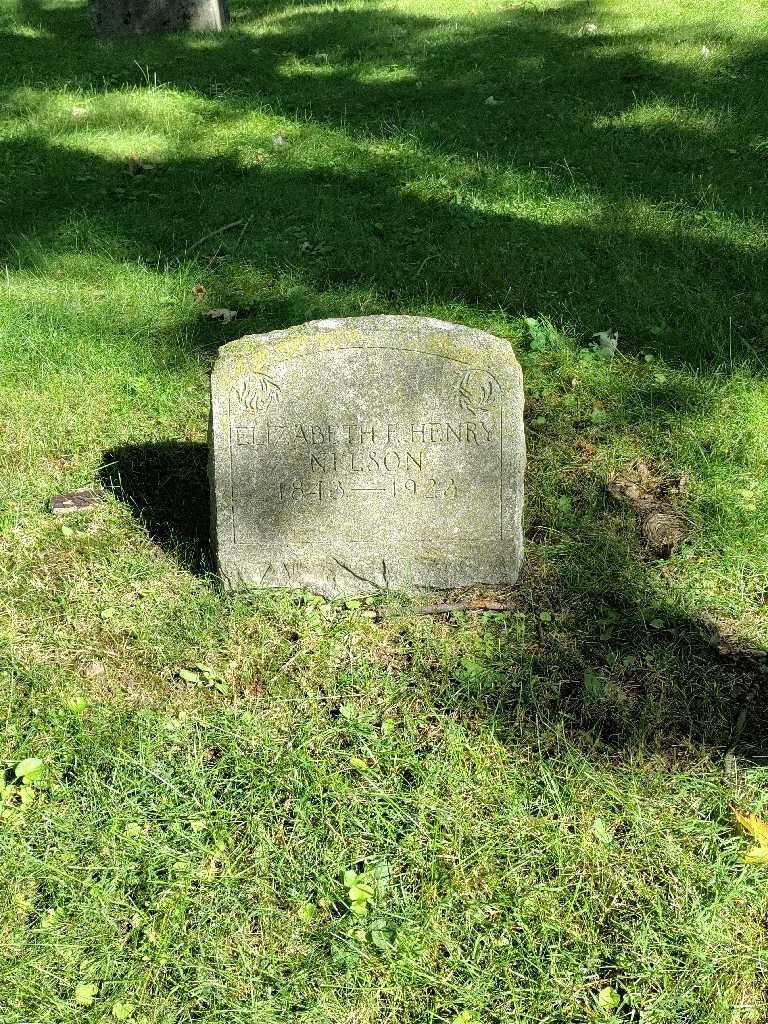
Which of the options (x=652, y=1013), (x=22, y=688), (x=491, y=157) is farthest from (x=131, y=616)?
(x=491, y=157)

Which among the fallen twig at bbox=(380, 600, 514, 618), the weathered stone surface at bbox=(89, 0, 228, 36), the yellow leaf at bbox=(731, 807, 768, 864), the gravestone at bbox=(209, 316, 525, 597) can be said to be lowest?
the yellow leaf at bbox=(731, 807, 768, 864)

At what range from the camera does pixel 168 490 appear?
3842 mm

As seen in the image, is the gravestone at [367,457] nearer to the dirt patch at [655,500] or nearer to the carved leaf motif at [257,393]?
the carved leaf motif at [257,393]

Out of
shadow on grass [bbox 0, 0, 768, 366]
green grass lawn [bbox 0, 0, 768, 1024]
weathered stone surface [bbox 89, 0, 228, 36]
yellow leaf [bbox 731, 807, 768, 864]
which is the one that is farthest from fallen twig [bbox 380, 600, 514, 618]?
weathered stone surface [bbox 89, 0, 228, 36]

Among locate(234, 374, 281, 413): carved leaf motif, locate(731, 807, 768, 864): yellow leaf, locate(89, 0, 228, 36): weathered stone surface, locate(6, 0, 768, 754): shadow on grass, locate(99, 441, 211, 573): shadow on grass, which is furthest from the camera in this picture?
locate(89, 0, 228, 36): weathered stone surface

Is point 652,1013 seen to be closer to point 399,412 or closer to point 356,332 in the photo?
point 399,412

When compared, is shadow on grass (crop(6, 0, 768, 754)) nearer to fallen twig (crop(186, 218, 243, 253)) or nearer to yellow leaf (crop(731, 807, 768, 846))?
fallen twig (crop(186, 218, 243, 253))

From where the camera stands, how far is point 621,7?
30.5ft

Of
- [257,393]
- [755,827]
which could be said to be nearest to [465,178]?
[257,393]

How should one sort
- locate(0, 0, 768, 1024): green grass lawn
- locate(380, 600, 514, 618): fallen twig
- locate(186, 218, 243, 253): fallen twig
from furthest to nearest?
locate(186, 218, 243, 253): fallen twig
locate(380, 600, 514, 618): fallen twig
locate(0, 0, 768, 1024): green grass lawn

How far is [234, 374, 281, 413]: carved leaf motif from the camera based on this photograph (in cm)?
301

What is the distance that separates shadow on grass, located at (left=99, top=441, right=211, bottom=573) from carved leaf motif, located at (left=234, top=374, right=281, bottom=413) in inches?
25.2

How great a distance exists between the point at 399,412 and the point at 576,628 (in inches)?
36.0

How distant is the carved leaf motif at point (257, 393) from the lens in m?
3.01
